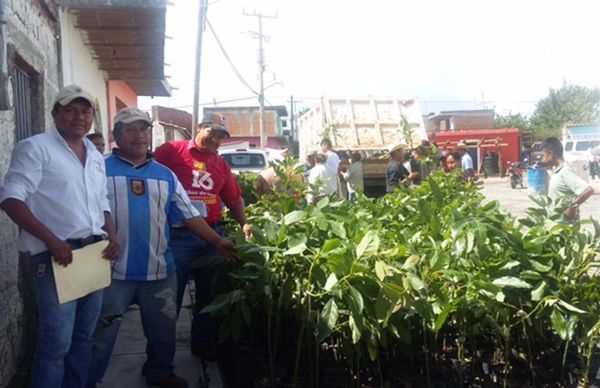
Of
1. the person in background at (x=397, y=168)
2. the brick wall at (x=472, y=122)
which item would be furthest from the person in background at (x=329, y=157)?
the brick wall at (x=472, y=122)

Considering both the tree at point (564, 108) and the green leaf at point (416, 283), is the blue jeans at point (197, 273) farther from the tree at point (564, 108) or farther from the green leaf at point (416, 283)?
the tree at point (564, 108)

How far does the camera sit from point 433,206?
12.6ft

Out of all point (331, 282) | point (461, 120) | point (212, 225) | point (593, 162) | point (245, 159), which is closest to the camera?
point (331, 282)

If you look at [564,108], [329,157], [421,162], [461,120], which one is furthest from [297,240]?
[564,108]

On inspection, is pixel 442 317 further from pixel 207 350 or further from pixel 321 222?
pixel 207 350

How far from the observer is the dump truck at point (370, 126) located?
48.2 ft

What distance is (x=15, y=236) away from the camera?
407 cm

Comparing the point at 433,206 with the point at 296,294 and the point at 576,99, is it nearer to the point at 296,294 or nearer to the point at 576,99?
the point at 296,294

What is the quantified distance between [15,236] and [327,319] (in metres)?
2.35

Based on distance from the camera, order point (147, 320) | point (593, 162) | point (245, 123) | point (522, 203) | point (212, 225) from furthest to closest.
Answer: point (245, 123), point (593, 162), point (522, 203), point (212, 225), point (147, 320)

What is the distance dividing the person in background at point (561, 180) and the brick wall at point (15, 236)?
179 inches

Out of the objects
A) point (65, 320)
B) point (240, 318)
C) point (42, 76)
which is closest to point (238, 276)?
point (240, 318)

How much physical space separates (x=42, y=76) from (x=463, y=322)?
3.79 m

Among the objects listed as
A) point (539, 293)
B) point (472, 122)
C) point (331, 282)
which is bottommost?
point (539, 293)
